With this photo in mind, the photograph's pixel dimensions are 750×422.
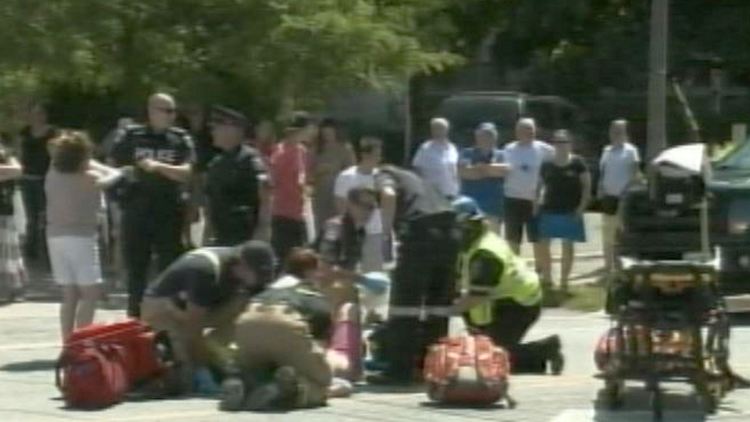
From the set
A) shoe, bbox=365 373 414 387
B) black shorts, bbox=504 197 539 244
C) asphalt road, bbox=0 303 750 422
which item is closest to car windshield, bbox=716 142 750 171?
black shorts, bbox=504 197 539 244

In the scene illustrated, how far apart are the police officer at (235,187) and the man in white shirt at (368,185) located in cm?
90

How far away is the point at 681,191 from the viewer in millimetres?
12898

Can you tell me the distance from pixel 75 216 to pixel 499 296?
293 centimetres

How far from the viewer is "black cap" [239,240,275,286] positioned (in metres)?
13.4

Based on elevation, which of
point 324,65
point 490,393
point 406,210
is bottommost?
point 490,393

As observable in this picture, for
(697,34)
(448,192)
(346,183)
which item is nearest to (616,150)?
(448,192)

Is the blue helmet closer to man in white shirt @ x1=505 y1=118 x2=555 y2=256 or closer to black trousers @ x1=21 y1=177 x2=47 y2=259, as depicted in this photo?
man in white shirt @ x1=505 y1=118 x2=555 y2=256

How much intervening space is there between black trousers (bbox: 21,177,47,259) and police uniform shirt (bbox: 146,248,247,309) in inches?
301

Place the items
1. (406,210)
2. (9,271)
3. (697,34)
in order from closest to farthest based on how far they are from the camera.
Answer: (406,210) < (9,271) < (697,34)

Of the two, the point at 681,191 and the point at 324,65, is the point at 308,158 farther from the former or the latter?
the point at 681,191

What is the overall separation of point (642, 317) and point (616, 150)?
1051 centimetres

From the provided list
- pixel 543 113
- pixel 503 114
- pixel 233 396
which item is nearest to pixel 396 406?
pixel 233 396

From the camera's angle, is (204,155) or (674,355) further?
(204,155)

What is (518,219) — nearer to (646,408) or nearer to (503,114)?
(646,408)
